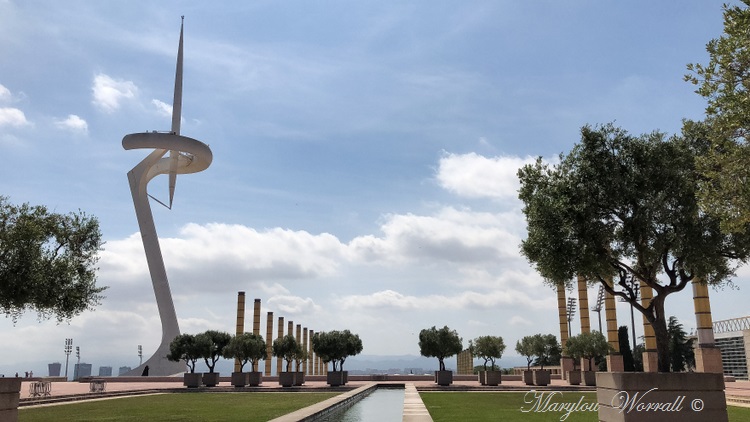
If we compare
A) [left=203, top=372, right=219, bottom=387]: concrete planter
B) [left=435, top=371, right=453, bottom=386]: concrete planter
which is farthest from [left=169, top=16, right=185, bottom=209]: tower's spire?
[left=435, top=371, right=453, bottom=386]: concrete planter

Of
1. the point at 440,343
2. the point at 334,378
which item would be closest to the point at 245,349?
the point at 334,378

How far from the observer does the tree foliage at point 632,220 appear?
49.7 feet

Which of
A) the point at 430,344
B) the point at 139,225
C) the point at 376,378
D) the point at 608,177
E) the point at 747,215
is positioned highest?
the point at 139,225

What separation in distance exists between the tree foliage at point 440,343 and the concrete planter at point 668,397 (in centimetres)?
3287

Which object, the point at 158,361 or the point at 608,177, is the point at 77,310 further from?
the point at 158,361

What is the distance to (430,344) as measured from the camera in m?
46.6

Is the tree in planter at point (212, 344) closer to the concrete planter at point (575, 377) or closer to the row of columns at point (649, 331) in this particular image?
the concrete planter at point (575, 377)

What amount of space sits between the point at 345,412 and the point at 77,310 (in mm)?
10649

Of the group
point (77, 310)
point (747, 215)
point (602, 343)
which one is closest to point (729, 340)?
Answer: point (602, 343)

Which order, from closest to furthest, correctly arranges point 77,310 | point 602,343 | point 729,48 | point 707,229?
1. point 729,48
2. point 707,229
3. point 77,310
4. point 602,343

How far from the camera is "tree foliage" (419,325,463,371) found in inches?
1823

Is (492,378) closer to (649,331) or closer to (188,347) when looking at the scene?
(649,331)

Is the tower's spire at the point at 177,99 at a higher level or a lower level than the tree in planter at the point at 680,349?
higher

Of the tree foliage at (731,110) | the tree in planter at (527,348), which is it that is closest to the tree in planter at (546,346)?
the tree in planter at (527,348)
